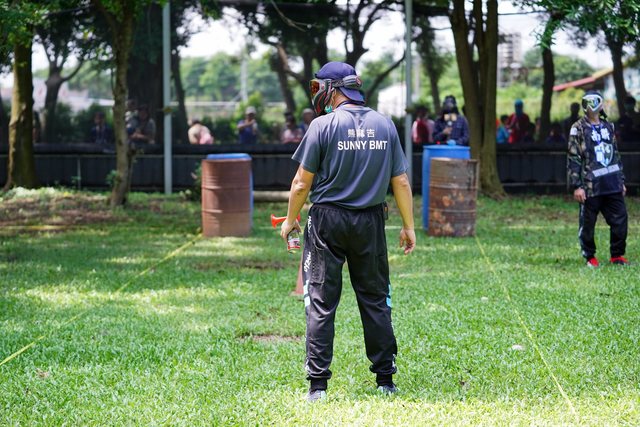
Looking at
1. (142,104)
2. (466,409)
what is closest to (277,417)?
(466,409)

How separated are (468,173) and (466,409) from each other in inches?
331

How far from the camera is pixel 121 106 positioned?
54.5 ft

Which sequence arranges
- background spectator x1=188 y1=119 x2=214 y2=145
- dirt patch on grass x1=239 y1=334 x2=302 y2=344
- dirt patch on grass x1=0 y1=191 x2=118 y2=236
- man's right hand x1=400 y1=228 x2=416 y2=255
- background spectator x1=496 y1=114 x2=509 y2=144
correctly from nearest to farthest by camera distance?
man's right hand x1=400 y1=228 x2=416 y2=255 → dirt patch on grass x1=239 y1=334 x2=302 y2=344 → dirt patch on grass x1=0 y1=191 x2=118 y2=236 → background spectator x1=188 y1=119 x2=214 y2=145 → background spectator x1=496 y1=114 x2=509 y2=144

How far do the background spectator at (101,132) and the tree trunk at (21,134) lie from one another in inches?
61.7

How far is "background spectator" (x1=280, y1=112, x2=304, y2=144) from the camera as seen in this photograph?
21.2m

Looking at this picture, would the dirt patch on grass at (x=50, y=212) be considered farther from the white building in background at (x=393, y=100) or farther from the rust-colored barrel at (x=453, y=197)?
the white building in background at (x=393, y=100)

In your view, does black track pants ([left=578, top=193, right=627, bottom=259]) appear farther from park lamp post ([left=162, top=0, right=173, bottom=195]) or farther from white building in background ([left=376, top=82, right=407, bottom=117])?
park lamp post ([left=162, top=0, right=173, bottom=195])

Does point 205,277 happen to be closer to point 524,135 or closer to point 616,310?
point 616,310

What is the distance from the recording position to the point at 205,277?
10398 mm

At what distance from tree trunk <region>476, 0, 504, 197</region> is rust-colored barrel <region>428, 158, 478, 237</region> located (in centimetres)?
591

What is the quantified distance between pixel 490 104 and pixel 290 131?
441 cm

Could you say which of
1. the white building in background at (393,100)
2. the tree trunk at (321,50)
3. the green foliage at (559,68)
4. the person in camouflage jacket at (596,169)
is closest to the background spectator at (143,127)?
the tree trunk at (321,50)

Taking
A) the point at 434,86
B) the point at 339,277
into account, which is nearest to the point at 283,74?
the point at 434,86

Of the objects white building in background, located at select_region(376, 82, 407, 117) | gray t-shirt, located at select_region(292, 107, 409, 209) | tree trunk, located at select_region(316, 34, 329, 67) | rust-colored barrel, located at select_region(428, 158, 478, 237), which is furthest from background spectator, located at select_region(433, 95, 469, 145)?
gray t-shirt, located at select_region(292, 107, 409, 209)
